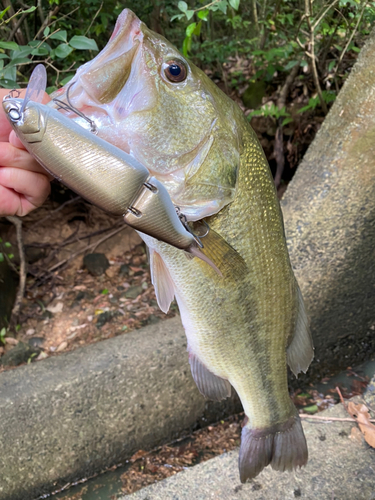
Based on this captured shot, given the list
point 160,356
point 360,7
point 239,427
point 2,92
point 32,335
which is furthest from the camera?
point 32,335

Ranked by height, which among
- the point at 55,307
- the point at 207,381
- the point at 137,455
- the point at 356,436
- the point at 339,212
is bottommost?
the point at 55,307

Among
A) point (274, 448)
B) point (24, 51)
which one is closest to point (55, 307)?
point (24, 51)

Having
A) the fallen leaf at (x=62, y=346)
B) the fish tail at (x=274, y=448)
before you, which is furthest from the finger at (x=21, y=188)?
the fallen leaf at (x=62, y=346)

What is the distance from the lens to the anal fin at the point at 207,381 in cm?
135

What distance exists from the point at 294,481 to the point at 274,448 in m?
0.52

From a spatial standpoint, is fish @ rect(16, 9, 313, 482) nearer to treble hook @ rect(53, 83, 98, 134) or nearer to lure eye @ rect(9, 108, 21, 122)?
treble hook @ rect(53, 83, 98, 134)

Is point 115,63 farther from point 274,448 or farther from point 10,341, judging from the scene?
point 10,341

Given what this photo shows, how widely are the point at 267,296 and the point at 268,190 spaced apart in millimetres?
335

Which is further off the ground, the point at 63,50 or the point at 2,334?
the point at 63,50

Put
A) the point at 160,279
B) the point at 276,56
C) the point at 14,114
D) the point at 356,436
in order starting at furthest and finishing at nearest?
the point at 276,56, the point at 356,436, the point at 160,279, the point at 14,114

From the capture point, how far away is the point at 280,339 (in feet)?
4.43

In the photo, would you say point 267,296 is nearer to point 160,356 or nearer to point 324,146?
point 160,356

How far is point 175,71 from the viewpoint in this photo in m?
0.97

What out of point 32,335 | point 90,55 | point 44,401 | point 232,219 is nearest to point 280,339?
point 232,219
